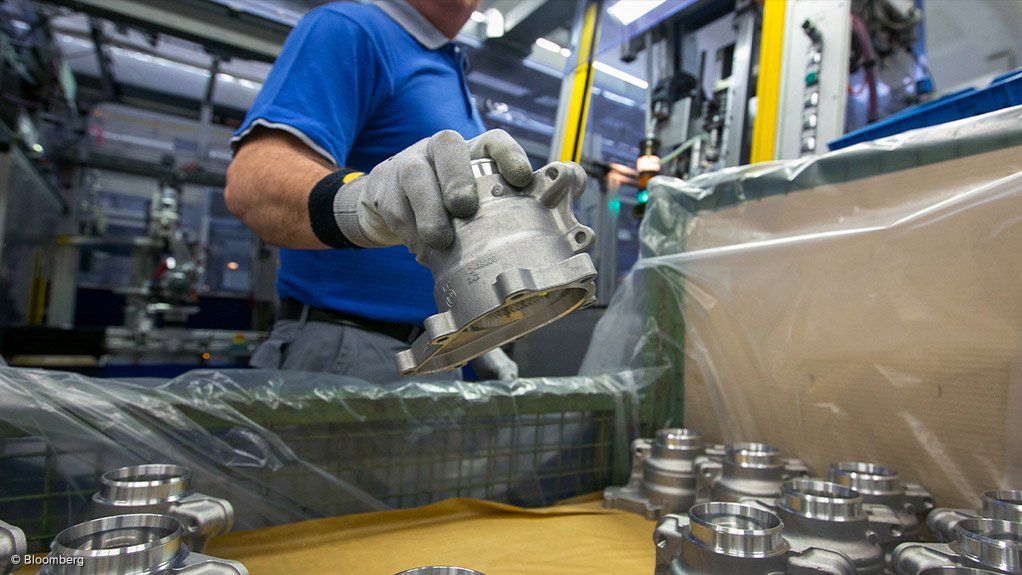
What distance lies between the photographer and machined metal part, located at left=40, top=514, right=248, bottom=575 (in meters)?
0.42

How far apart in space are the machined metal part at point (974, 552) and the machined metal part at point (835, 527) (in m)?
0.04

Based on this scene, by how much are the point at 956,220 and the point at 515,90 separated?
315 cm

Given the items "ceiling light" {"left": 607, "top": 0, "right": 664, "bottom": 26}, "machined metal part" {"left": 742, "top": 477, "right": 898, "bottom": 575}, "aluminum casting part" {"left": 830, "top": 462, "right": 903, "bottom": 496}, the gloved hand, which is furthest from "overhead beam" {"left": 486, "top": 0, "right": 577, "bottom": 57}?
"machined metal part" {"left": 742, "top": 477, "right": 898, "bottom": 575}

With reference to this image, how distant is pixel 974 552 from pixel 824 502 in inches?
5.3

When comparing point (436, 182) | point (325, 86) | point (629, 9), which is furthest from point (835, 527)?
point (629, 9)

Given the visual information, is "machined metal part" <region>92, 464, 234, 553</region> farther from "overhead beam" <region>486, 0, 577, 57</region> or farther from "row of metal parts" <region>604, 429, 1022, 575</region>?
"overhead beam" <region>486, 0, 577, 57</region>

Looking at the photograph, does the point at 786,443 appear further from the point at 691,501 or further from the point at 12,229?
the point at 12,229

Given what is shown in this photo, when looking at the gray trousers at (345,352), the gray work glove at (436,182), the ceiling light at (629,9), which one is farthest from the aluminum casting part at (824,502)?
the ceiling light at (629,9)

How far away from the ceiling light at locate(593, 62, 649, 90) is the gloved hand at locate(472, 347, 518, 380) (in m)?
1.91

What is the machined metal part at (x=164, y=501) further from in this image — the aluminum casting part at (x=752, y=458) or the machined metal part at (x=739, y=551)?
the aluminum casting part at (x=752, y=458)

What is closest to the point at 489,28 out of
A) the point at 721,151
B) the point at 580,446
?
the point at 721,151

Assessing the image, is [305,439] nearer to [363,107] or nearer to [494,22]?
[363,107]

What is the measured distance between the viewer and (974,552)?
1.75ft

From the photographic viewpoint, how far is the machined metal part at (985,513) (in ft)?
2.00
